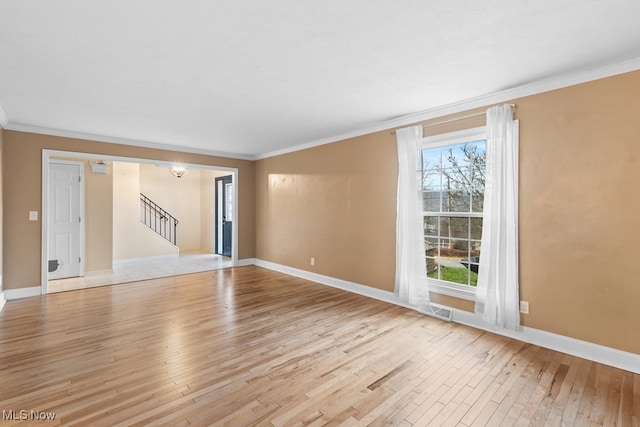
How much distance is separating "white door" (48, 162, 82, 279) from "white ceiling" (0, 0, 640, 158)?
71.7 inches

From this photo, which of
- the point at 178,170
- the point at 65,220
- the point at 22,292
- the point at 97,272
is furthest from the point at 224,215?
the point at 22,292

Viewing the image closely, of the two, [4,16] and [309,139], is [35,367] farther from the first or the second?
[309,139]

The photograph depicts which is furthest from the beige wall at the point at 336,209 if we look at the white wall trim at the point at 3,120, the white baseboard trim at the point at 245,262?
the white wall trim at the point at 3,120

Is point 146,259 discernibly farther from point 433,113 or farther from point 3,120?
point 433,113

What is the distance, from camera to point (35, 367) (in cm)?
251

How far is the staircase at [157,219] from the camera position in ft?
28.8

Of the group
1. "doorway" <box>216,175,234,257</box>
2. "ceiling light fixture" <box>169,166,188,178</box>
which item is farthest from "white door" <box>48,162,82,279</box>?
"doorway" <box>216,175,234,257</box>

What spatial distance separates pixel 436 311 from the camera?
12.2 ft

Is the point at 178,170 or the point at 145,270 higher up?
the point at 178,170

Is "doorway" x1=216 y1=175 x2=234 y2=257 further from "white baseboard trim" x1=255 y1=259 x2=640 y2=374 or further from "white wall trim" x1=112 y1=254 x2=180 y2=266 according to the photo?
"white baseboard trim" x1=255 y1=259 x2=640 y2=374

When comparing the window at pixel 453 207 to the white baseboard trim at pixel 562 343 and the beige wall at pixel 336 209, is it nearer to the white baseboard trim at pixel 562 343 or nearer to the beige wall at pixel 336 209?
the white baseboard trim at pixel 562 343

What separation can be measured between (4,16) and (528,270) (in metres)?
4.76

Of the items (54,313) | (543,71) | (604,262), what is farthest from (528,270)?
(54,313)

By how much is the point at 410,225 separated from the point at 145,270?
578 cm
